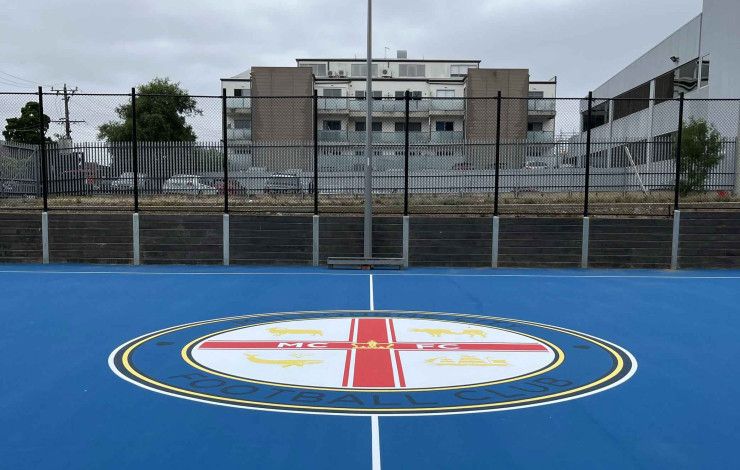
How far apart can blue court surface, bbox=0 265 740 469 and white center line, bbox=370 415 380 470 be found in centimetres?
1

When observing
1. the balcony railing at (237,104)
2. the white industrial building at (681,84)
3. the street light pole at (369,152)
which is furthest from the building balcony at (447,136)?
the street light pole at (369,152)

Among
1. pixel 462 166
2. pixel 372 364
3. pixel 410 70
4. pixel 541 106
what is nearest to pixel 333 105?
pixel 541 106

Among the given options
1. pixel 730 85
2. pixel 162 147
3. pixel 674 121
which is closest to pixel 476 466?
pixel 162 147

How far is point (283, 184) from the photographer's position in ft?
61.2

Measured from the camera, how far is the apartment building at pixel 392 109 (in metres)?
41.9

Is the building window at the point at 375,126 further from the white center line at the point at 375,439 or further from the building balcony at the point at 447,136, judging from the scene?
the white center line at the point at 375,439

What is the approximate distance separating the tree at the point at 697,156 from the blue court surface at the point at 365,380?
10474mm

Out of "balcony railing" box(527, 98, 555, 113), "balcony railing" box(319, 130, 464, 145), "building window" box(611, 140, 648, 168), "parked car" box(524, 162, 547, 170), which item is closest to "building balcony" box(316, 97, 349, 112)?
"balcony railing" box(319, 130, 464, 145)

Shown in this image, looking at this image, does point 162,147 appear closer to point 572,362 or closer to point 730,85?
point 572,362

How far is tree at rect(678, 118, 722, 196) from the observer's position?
68.0 ft

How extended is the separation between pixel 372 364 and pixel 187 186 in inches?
497

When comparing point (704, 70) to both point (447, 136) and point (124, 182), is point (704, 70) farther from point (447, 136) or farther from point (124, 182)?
point (124, 182)

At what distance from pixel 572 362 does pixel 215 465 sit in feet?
14.1

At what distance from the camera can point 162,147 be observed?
57.2 feet
